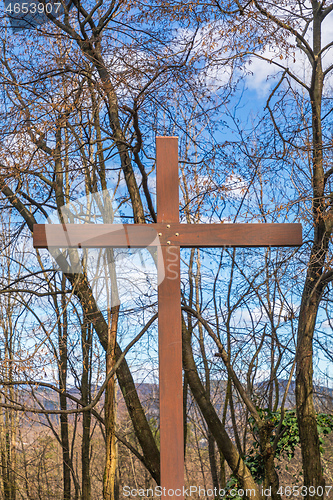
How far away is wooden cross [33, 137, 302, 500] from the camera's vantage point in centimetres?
208

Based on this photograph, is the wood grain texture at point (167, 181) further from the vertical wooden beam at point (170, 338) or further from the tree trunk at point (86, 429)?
the tree trunk at point (86, 429)

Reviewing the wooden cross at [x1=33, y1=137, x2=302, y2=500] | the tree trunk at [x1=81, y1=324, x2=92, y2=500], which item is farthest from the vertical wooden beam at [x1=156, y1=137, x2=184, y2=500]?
the tree trunk at [x1=81, y1=324, x2=92, y2=500]

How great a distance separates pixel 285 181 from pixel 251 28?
64.6 inches

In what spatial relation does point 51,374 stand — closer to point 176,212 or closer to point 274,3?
point 176,212

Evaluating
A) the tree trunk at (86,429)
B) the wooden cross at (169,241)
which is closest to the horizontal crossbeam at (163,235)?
the wooden cross at (169,241)

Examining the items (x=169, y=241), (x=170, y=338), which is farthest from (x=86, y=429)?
(x=169, y=241)

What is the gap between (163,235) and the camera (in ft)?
7.43

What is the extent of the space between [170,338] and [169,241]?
0.46 m

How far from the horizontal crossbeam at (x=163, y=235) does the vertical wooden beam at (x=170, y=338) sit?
0.21ft

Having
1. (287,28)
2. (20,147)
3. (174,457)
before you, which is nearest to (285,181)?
(287,28)

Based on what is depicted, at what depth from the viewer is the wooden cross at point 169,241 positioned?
2080 millimetres

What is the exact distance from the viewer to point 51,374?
338 centimetres

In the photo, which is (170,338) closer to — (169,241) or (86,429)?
(169,241)

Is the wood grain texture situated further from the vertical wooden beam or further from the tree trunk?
the tree trunk
